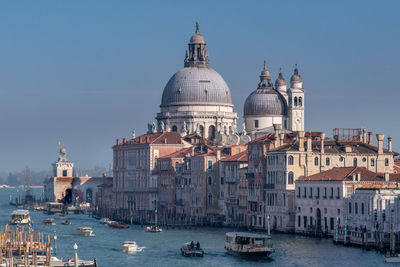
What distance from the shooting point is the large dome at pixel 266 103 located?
438 ft

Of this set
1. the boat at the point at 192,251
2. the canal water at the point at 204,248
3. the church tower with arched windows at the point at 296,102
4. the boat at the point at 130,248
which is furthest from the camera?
the church tower with arched windows at the point at 296,102

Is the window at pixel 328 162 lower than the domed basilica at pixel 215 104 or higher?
lower

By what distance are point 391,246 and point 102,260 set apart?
1601 centimetres

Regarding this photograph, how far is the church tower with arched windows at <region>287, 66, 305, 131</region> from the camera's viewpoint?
133 m

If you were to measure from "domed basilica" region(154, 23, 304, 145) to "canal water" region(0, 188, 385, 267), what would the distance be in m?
35.0

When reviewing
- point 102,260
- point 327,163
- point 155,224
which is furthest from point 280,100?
point 102,260

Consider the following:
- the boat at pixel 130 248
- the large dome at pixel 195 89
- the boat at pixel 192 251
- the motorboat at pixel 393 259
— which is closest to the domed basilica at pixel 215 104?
the large dome at pixel 195 89

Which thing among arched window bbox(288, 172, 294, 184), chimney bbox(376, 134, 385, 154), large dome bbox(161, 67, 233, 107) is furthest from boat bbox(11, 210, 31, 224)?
chimney bbox(376, 134, 385, 154)

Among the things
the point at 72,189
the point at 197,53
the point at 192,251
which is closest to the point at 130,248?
the point at 192,251

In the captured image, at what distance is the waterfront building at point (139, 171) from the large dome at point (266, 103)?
972 cm

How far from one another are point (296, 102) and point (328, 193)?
1924 inches

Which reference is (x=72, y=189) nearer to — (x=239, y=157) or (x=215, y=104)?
(x=215, y=104)

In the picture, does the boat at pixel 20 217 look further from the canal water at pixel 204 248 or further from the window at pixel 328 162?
the window at pixel 328 162

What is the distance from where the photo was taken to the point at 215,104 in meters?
139
